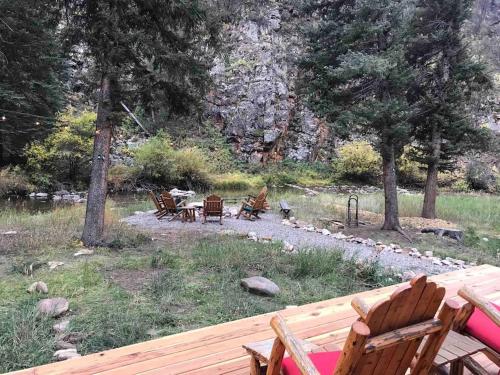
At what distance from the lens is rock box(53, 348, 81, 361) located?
10.2 feet

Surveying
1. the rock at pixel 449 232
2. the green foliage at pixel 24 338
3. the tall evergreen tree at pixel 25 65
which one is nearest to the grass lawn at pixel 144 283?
the green foliage at pixel 24 338

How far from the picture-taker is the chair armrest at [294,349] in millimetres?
1514

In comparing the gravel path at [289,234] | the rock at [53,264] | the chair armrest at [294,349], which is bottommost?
the gravel path at [289,234]

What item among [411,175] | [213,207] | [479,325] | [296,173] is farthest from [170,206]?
[411,175]

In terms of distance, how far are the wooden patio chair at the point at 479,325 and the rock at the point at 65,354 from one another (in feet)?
8.91

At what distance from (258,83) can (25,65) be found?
1737cm

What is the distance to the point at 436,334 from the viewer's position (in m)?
1.62

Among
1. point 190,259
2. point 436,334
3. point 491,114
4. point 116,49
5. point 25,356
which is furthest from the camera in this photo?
point 491,114

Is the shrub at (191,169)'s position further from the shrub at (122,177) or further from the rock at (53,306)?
the rock at (53,306)

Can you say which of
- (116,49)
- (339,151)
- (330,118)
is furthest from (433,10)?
(339,151)

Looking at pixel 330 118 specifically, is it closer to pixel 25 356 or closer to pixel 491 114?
pixel 25 356

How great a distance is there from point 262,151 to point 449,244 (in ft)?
61.9

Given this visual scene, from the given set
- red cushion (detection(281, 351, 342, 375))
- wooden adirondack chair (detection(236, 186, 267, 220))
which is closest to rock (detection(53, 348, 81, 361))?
red cushion (detection(281, 351, 342, 375))

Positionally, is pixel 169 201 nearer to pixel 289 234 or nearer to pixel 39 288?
pixel 289 234
